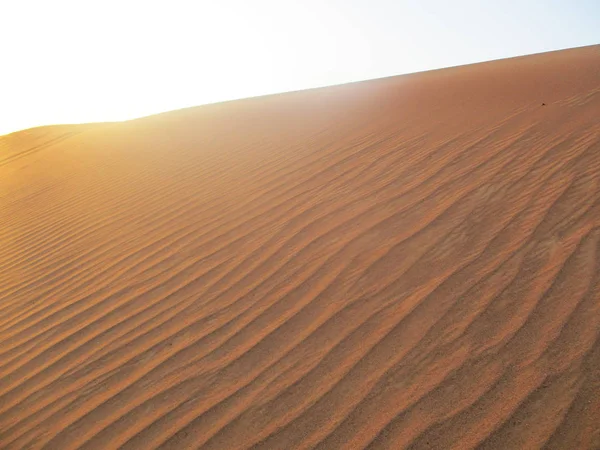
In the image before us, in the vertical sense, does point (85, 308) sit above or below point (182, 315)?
above

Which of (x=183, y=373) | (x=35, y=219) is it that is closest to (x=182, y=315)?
(x=183, y=373)

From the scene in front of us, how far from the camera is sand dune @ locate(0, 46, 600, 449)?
6.21ft

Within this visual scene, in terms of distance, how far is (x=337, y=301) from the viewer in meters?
2.63

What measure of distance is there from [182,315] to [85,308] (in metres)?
0.92

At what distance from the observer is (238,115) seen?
34.3 feet

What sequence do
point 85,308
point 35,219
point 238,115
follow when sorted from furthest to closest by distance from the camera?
point 238,115 < point 35,219 < point 85,308

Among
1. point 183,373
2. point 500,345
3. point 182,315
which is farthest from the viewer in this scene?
point 182,315

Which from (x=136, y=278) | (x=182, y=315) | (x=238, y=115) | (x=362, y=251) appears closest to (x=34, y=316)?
(x=136, y=278)

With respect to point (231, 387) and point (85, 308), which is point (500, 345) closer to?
point (231, 387)

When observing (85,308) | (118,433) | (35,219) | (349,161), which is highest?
(35,219)

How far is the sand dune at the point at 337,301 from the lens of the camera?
6.21 feet

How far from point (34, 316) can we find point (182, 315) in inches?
52.2

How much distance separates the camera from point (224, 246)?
3.66 meters

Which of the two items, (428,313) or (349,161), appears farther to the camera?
(349,161)
